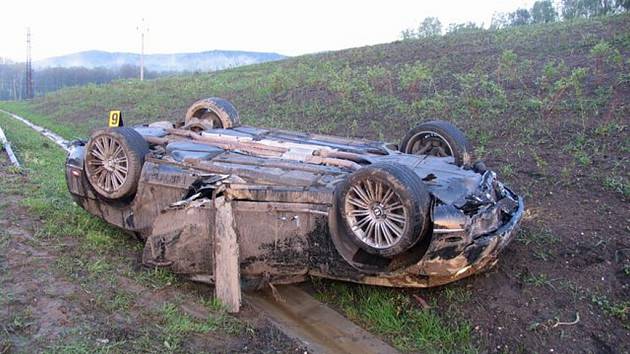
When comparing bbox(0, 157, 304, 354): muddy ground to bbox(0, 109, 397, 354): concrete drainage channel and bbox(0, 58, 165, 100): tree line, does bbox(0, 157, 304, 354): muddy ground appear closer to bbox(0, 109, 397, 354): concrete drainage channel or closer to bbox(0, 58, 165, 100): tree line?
bbox(0, 109, 397, 354): concrete drainage channel

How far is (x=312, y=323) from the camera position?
4.73 metres

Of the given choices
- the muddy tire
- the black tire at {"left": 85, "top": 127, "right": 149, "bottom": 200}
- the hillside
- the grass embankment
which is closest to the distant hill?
the hillside

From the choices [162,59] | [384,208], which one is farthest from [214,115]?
[162,59]

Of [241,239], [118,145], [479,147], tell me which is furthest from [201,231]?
[479,147]

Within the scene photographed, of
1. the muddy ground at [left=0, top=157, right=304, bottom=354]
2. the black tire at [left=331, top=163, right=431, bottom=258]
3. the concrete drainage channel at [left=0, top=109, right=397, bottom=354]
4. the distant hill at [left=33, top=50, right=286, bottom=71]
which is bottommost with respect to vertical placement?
the concrete drainage channel at [left=0, top=109, right=397, bottom=354]

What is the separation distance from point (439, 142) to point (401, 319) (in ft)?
6.63

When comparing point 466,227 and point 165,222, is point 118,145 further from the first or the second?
point 466,227

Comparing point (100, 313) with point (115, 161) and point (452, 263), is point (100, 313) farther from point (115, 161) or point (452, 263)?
point (452, 263)

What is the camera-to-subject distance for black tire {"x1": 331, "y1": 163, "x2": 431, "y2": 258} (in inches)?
156

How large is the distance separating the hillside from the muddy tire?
2.88 m

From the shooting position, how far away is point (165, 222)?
16.2ft

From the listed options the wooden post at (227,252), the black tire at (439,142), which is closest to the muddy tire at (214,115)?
the black tire at (439,142)

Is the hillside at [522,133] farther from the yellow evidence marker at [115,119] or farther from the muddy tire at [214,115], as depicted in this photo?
the yellow evidence marker at [115,119]

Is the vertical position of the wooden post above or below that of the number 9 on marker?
below
